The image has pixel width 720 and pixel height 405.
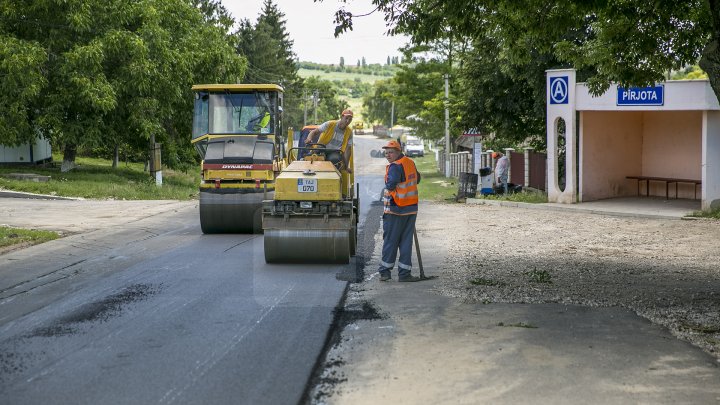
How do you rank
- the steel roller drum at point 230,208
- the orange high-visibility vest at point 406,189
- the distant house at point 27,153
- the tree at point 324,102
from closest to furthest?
1. the orange high-visibility vest at point 406,189
2. the steel roller drum at point 230,208
3. the distant house at point 27,153
4. the tree at point 324,102

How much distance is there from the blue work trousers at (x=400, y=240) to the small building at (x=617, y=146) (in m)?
13.5

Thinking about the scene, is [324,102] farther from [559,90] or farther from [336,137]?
[336,137]

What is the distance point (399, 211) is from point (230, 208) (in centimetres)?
675

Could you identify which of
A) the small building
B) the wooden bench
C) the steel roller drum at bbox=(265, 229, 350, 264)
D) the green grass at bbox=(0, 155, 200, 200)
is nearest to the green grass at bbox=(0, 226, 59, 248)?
the steel roller drum at bbox=(265, 229, 350, 264)

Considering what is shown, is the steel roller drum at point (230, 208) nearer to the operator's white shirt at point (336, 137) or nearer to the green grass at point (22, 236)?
the operator's white shirt at point (336, 137)

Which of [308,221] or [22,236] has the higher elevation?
[308,221]

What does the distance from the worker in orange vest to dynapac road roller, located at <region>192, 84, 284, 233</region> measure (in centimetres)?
568

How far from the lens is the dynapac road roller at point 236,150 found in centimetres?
1891

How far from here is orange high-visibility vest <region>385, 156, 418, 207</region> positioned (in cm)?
1298

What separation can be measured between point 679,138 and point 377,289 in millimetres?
17482

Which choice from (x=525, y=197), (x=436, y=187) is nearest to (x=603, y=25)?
(x=525, y=197)

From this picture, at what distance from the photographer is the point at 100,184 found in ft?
114

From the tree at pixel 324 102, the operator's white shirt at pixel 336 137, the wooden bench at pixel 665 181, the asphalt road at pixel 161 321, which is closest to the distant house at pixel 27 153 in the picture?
the asphalt road at pixel 161 321

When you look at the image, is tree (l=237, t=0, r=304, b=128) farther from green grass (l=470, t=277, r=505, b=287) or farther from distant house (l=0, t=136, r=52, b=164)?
green grass (l=470, t=277, r=505, b=287)
